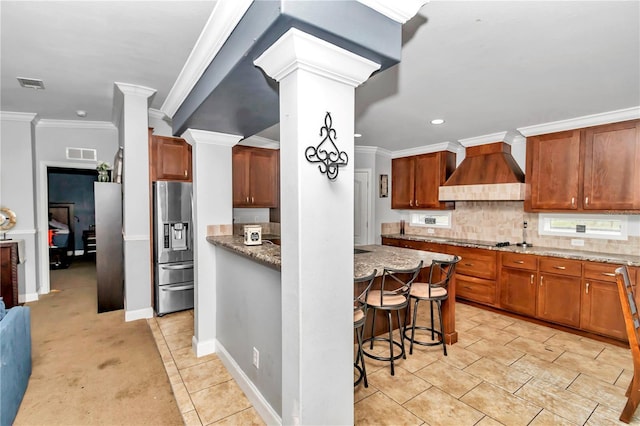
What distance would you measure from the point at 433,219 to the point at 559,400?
141 inches

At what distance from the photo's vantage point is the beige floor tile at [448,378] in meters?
2.34

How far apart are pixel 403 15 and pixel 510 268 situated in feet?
11.7

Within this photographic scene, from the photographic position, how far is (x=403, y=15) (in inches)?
59.6

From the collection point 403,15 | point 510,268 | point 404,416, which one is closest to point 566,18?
point 403,15

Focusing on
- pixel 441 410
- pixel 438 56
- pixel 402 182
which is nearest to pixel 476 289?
pixel 402 182

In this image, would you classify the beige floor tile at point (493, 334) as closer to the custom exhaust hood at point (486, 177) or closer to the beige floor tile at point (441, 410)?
the beige floor tile at point (441, 410)

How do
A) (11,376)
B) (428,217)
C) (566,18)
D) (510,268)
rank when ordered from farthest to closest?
1. (428,217)
2. (510,268)
3. (11,376)
4. (566,18)

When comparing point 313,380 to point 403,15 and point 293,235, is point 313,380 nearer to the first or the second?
point 293,235

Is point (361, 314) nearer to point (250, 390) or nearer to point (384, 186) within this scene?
point (250, 390)

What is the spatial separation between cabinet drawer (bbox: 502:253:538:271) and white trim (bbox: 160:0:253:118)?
3959 mm

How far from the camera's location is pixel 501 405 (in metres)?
2.16

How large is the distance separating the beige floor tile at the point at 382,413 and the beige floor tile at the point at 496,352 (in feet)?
4.11

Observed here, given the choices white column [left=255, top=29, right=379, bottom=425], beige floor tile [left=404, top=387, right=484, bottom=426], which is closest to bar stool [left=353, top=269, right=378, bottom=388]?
beige floor tile [left=404, top=387, right=484, bottom=426]

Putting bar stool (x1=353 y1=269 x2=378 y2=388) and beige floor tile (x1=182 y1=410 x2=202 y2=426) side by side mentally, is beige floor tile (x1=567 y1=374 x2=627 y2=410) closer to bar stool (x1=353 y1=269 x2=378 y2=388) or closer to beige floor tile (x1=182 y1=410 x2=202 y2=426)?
bar stool (x1=353 y1=269 x2=378 y2=388)
